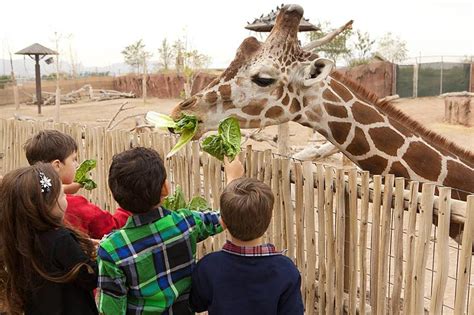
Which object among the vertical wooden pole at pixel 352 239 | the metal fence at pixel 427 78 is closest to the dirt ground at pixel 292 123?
the metal fence at pixel 427 78

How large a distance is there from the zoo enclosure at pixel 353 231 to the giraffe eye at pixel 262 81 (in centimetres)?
61

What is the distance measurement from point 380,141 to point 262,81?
1039 mm

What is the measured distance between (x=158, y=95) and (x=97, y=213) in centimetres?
3579

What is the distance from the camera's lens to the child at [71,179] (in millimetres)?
3096

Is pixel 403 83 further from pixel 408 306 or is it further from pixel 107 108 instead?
pixel 408 306

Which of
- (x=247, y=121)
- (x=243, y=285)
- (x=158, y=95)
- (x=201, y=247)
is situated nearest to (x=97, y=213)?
(x=243, y=285)

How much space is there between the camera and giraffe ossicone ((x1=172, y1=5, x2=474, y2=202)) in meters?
4.03

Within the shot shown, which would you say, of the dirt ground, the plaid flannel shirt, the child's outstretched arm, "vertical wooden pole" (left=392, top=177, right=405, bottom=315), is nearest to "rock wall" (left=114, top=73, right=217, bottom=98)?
the dirt ground

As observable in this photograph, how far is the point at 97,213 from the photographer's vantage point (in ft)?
10.2

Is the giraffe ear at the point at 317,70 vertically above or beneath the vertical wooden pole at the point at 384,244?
above

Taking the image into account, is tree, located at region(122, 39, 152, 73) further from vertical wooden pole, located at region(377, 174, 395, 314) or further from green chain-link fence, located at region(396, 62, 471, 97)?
vertical wooden pole, located at region(377, 174, 395, 314)

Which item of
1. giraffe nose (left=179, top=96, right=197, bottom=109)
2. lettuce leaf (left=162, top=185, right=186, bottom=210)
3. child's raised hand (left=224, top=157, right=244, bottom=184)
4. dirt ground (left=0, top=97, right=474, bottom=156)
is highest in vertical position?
giraffe nose (left=179, top=96, right=197, bottom=109)

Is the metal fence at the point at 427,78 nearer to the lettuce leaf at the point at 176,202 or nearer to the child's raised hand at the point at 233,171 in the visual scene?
the child's raised hand at the point at 233,171

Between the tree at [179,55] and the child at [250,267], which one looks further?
the tree at [179,55]
